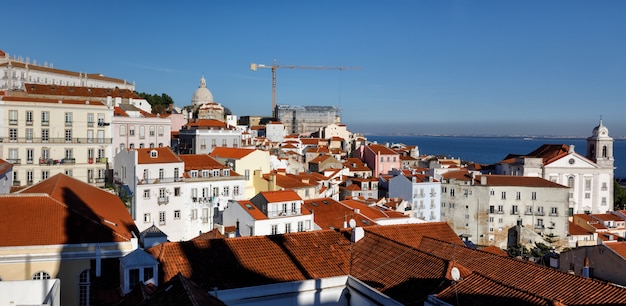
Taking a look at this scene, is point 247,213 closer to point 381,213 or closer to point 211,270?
point 381,213

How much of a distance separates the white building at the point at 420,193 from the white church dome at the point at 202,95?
2871 inches

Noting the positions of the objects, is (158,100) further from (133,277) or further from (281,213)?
(133,277)

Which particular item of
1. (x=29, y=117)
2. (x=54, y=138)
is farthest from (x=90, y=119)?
(x=29, y=117)

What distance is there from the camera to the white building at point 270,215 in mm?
31969

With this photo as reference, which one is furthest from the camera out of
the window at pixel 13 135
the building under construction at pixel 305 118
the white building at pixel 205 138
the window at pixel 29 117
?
the building under construction at pixel 305 118

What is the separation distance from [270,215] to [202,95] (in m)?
89.3

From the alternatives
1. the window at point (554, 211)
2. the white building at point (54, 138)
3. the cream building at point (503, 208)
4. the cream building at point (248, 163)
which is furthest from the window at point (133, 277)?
the window at point (554, 211)

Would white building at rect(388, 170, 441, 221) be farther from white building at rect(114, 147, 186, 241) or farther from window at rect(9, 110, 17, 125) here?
window at rect(9, 110, 17, 125)

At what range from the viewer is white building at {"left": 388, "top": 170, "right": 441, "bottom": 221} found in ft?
167

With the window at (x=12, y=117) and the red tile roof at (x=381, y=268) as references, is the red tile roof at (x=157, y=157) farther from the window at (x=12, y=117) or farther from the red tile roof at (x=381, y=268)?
the red tile roof at (x=381, y=268)

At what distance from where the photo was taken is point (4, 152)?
124 feet

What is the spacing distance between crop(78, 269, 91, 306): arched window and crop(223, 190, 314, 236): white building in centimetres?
1485

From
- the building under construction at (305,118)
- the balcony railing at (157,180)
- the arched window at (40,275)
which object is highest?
the building under construction at (305,118)

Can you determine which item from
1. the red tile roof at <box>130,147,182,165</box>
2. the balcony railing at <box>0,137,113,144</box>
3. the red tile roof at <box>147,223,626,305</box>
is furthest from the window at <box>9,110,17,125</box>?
the red tile roof at <box>147,223,626,305</box>
